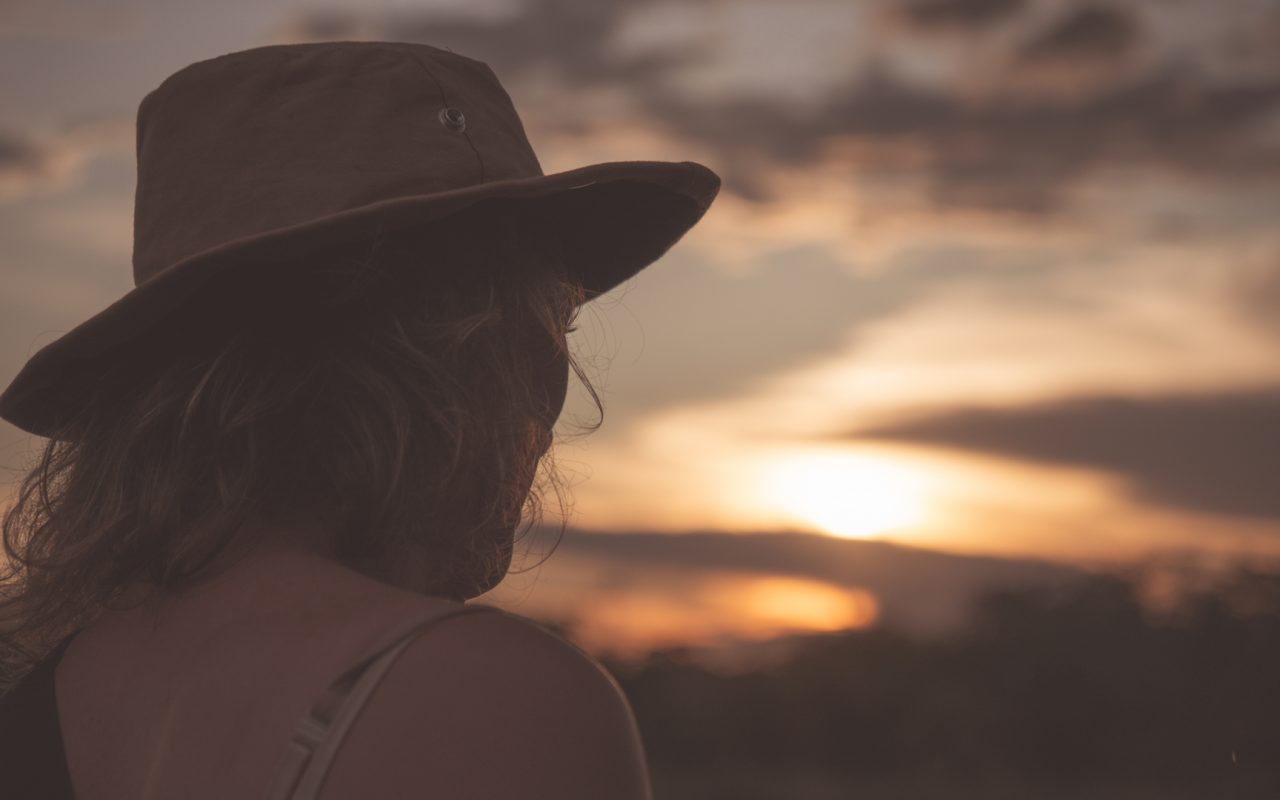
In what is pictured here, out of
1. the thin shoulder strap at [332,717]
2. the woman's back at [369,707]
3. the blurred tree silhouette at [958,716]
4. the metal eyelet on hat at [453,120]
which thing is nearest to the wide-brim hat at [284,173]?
the metal eyelet on hat at [453,120]

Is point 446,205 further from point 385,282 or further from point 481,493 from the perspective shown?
point 481,493

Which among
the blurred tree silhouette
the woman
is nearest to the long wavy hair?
the woman

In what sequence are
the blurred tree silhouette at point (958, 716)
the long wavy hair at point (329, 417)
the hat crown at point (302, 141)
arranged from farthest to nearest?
1. the blurred tree silhouette at point (958, 716)
2. the hat crown at point (302, 141)
3. the long wavy hair at point (329, 417)

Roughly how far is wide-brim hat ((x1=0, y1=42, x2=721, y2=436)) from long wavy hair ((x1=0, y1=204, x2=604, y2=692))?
0.05m

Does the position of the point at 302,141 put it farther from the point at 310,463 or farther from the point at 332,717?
the point at 332,717

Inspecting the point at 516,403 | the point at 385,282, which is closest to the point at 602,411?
the point at 516,403

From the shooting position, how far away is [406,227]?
188 centimetres

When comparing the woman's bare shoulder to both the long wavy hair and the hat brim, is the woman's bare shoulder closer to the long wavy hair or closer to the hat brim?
the long wavy hair

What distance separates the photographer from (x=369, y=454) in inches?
69.5

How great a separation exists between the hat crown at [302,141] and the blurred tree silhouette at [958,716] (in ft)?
190

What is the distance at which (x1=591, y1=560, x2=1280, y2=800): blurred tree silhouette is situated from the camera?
60.3 meters

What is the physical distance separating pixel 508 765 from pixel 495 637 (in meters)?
0.14

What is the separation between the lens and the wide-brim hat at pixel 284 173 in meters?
1.84

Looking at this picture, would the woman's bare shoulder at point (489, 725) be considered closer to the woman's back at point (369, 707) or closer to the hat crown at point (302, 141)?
the woman's back at point (369, 707)
